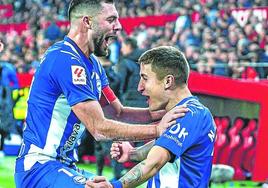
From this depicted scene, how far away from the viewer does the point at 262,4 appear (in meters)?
20.9

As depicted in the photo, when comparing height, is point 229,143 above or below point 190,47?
below

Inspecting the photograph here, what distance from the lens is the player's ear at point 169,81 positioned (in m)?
4.99

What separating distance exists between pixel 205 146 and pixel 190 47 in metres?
13.4

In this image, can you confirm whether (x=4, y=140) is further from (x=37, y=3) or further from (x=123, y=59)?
(x=37, y=3)

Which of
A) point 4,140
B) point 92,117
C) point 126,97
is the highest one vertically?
point 92,117

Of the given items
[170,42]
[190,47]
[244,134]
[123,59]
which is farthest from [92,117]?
[170,42]

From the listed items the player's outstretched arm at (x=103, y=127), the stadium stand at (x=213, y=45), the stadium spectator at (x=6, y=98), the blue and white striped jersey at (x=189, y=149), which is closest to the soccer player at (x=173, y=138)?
the blue and white striped jersey at (x=189, y=149)

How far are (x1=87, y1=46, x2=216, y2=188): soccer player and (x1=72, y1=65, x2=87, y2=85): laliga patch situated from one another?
449 millimetres

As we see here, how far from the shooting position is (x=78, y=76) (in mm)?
5367

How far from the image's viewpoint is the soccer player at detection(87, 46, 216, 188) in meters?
4.82

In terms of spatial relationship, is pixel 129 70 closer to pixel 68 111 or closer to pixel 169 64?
pixel 68 111

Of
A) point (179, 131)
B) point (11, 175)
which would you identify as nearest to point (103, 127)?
point (179, 131)

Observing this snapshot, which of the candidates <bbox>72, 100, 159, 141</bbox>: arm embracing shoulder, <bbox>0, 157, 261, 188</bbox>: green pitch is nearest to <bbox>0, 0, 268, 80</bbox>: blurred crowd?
<bbox>0, 157, 261, 188</bbox>: green pitch

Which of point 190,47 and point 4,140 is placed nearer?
point 4,140
